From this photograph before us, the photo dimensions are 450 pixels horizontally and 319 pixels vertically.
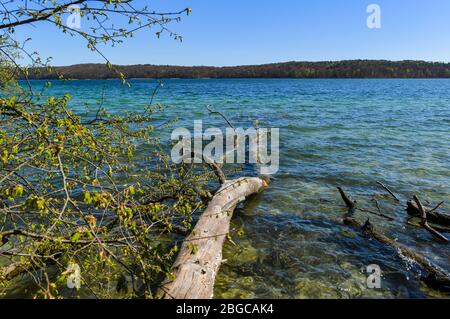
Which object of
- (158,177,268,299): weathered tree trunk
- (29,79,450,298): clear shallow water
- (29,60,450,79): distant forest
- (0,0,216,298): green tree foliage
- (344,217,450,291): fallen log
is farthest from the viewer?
(29,60,450,79): distant forest

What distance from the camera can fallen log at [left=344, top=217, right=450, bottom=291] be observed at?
6.06 m

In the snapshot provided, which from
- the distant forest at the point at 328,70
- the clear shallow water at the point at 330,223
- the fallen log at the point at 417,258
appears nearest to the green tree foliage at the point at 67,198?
the clear shallow water at the point at 330,223

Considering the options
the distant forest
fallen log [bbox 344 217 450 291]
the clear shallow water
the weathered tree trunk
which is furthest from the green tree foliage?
the distant forest

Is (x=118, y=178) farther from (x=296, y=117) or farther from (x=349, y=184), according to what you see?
(x=296, y=117)

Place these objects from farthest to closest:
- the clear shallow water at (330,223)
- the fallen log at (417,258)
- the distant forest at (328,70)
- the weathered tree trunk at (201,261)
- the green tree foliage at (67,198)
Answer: the distant forest at (328,70)
the clear shallow water at (330,223)
the fallen log at (417,258)
the weathered tree trunk at (201,261)
the green tree foliage at (67,198)

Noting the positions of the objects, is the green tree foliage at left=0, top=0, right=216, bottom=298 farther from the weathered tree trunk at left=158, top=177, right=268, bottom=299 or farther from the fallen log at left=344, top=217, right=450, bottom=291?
the fallen log at left=344, top=217, right=450, bottom=291

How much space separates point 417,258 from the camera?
6.79 m

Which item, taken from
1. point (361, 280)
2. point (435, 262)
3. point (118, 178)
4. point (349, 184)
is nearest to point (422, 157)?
point (349, 184)

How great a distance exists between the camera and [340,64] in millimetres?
169000

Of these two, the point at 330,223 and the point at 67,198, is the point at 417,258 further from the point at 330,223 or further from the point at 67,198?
the point at 67,198

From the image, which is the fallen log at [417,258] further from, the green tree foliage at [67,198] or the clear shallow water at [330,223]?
the green tree foliage at [67,198]

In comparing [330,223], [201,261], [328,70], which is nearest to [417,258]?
[330,223]

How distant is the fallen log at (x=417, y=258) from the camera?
606 cm
